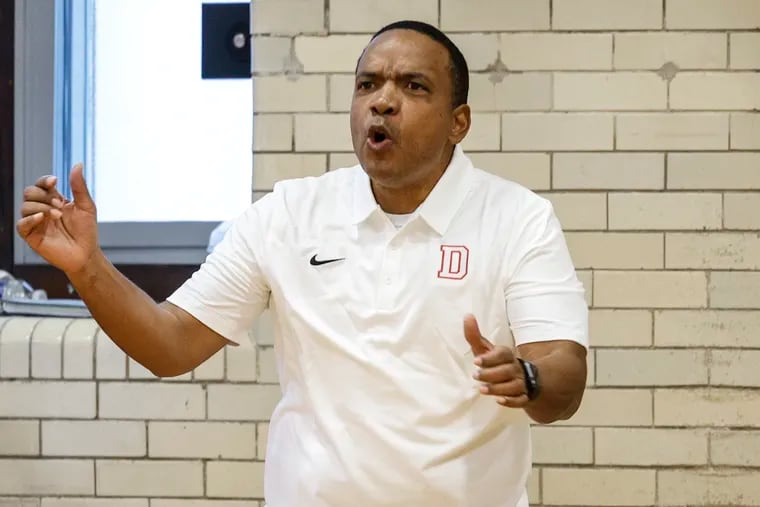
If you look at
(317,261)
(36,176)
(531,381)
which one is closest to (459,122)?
(317,261)

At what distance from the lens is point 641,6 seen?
2473 mm

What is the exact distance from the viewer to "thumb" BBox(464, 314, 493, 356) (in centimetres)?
135

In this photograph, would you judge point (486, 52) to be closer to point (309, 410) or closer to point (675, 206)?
point (675, 206)

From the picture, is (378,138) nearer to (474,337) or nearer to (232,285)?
(232,285)

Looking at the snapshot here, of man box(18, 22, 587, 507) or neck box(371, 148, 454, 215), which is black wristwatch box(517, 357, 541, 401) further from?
neck box(371, 148, 454, 215)

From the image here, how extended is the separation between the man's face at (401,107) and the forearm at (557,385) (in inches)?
15.2

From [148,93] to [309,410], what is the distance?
1603 millimetres

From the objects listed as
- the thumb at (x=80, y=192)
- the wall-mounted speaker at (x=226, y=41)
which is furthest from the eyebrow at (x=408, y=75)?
the wall-mounted speaker at (x=226, y=41)

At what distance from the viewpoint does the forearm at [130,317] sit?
158 centimetres

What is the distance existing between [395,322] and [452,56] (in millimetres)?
468

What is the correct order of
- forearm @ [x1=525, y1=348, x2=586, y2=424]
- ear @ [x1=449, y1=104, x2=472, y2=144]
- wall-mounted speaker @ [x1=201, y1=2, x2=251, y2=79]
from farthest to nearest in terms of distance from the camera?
wall-mounted speaker @ [x1=201, y1=2, x2=251, y2=79], ear @ [x1=449, y1=104, x2=472, y2=144], forearm @ [x1=525, y1=348, x2=586, y2=424]

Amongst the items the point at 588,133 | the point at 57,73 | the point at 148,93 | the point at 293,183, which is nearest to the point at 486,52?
the point at 588,133

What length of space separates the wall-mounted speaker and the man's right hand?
1384mm

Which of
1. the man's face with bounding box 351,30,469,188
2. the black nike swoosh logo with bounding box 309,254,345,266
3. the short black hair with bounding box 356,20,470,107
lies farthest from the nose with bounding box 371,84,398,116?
the black nike swoosh logo with bounding box 309,254,345,266
